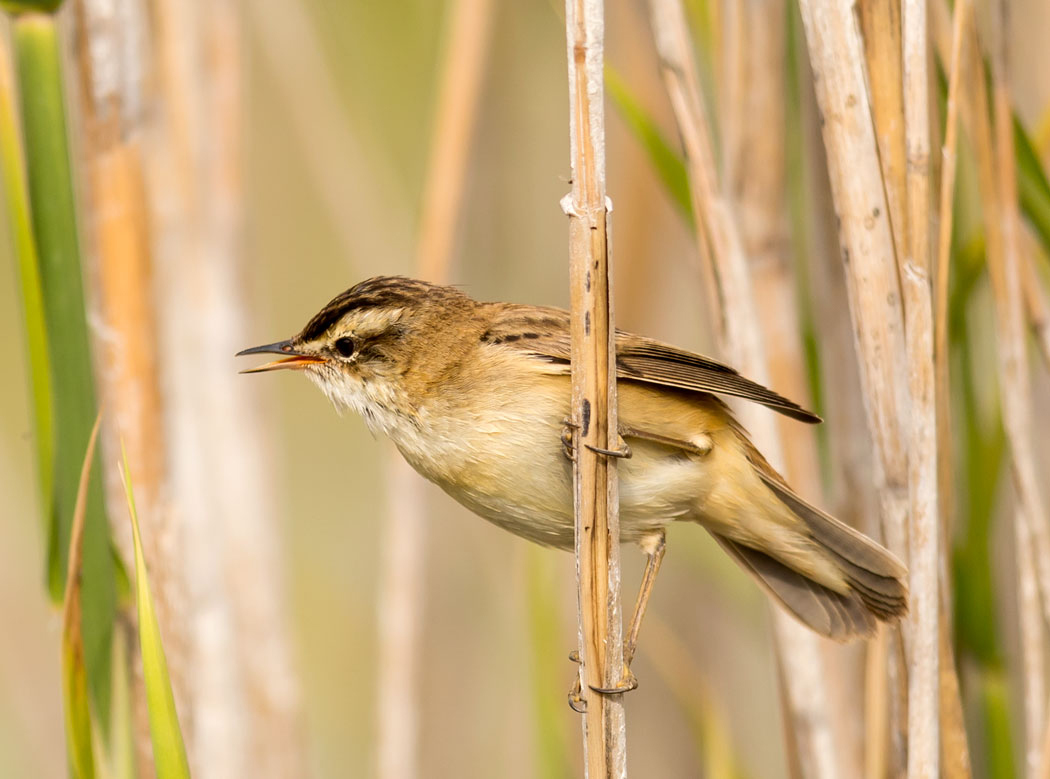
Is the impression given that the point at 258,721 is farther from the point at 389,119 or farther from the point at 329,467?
the point at 389,119

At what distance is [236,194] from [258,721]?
137 cm

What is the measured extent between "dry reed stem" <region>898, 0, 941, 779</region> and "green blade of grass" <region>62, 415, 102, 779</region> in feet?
4.44

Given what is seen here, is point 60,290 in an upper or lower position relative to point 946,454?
upper

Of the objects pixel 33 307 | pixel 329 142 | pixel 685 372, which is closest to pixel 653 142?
pixel 685 372

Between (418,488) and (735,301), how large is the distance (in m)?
1.13

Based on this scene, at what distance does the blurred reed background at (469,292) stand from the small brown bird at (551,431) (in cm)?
20

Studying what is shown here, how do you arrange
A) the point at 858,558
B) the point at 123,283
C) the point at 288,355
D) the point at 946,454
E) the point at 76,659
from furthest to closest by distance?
the point at 288,355, the point at 858,558, the point at 123,283, the point at 946,454, the point at 76,659

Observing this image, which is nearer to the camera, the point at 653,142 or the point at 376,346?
the point at 653,142

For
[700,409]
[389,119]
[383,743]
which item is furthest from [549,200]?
[383,743]

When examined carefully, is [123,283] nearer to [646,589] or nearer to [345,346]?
[345,346]

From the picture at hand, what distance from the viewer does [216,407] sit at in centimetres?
A: 273

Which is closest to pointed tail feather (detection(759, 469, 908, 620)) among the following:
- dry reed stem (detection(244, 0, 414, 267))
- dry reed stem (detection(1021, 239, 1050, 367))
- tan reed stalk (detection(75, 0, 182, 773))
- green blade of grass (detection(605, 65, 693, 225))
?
dry reed stem (detection(1021, 239, 1050, 367))

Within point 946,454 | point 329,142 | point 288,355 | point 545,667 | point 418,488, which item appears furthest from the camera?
point 329,142

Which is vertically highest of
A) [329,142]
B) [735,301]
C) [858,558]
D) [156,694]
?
[329,142]
